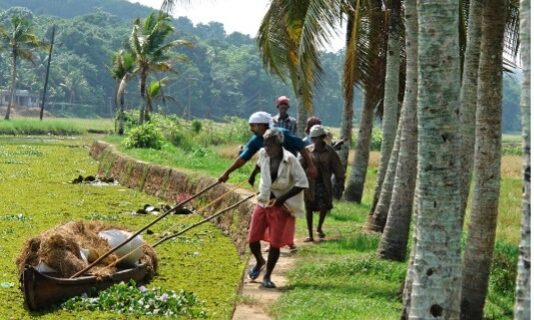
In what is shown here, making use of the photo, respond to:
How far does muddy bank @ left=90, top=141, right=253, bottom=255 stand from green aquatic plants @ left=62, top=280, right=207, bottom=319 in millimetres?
3438

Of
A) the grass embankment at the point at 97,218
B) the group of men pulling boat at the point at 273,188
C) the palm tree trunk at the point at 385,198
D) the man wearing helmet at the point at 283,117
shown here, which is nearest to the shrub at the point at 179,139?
the grass embankment at the point at 97,218

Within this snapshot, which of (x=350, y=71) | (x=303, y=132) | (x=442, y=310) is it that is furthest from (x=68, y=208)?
(x=442, y=310)

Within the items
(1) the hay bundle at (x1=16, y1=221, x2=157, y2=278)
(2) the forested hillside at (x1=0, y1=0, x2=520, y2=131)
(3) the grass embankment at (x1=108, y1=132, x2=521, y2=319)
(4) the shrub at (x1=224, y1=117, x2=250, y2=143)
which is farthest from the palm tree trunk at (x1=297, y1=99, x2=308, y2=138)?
(2) the forested hillside at (x1=0, y1=0, x2=520, y2=131)

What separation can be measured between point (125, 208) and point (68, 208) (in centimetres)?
116

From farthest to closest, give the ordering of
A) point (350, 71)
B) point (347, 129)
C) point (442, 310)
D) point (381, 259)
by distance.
Result: 1. point (347, 129)
2. point (350, 71)
3. point (381, 259)
4. point (442, 310)

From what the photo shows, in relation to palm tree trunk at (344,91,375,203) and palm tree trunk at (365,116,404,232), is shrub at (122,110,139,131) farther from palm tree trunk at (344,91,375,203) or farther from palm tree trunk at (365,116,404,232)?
palm tree trunk at (365,116,404,232)

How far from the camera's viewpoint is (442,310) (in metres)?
4.95

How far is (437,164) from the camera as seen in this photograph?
16.1 ft

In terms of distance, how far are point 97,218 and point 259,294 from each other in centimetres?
723

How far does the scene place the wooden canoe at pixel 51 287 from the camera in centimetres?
794

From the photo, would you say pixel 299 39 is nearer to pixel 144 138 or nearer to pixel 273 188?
pixel 273 188

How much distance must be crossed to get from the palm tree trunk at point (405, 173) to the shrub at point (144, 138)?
19433mm

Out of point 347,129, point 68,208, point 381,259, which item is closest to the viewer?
point 381,259

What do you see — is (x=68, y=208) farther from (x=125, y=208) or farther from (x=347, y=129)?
(x=347, y=129)
